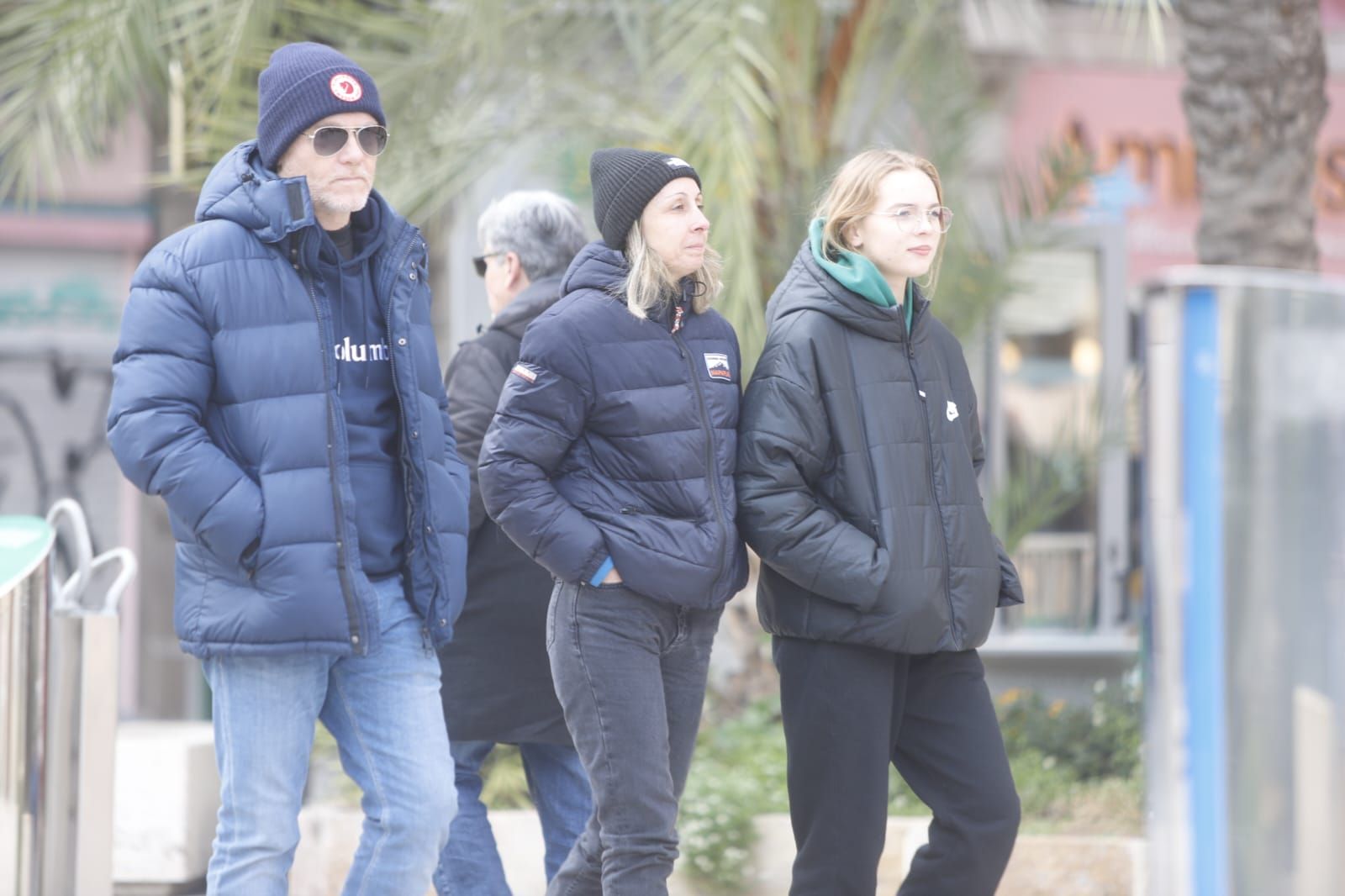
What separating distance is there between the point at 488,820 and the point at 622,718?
3.46 feet

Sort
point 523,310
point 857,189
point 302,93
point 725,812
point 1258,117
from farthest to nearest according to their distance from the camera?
point 1258,117 < point 725,812 < point 523,310 < point 857,189 < point 302,93

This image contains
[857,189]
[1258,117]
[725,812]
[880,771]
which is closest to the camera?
[880,771]

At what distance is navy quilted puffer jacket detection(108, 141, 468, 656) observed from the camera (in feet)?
10.3

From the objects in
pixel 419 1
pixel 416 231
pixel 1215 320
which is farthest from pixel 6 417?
pixel 1215 320

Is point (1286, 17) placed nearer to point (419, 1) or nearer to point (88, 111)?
point (419, 1)

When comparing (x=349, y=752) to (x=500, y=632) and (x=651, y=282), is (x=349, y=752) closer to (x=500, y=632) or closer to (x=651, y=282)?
(x=500, y=632)

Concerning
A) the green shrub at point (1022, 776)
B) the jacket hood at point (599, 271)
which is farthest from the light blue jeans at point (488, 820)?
the jacket hood at point (599, 271)

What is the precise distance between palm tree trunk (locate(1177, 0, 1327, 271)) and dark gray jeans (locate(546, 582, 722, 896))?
319cm

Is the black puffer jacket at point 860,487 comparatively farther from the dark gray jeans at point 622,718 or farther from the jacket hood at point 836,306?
the dark gray jeans at point 622,718

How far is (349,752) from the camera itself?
11.2 ft

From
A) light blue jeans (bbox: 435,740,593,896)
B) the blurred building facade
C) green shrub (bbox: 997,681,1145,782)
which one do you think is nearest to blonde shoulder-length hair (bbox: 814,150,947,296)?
light blue jeans (bbox: 435,740,593,896)

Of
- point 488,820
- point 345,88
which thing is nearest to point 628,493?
point 345,88

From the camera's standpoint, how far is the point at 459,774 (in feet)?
14.5

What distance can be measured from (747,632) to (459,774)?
253 centimetres
